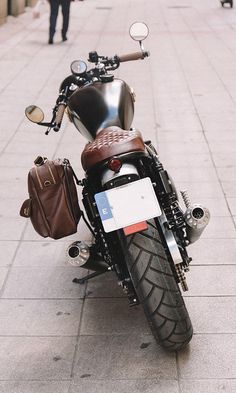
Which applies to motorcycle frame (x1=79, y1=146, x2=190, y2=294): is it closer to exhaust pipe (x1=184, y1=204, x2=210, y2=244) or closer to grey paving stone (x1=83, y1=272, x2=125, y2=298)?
exhaust pipe (x1=184, y1=204, x2=210, y2=244)

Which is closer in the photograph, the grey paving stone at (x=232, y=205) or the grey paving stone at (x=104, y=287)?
the grey paving stone at (x=104, y=287)

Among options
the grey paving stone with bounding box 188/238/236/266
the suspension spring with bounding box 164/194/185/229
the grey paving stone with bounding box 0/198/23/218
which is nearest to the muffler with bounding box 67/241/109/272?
the suspension spring with bounding box 164/194/185/229

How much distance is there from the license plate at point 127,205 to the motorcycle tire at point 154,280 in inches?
4.3

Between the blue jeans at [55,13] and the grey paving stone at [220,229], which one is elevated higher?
the grey paving stone at [220,229]

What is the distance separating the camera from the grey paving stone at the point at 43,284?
11.8 feet

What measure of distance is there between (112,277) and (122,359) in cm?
83

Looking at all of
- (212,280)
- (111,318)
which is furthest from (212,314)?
(111,318)

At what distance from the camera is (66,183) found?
10.3 ft

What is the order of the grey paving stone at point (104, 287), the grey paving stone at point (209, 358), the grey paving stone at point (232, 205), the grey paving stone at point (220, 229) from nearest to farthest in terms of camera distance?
the grey paving stone at point (209, 358)
the grey paving stone at point (104, 287)
the grey paving stone at point (220, 229)
the grey paving stone at point (232, 205)

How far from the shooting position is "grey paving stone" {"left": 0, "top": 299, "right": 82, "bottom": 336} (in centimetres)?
324

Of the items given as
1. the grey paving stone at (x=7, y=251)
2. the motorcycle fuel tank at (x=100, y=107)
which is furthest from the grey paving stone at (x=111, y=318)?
the motorcycle fuel tank at (x=100, y=107)

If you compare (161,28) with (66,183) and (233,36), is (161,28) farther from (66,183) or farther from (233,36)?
(66,183)

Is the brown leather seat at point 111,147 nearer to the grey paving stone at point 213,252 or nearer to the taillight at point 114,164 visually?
the taillight at point 114,164

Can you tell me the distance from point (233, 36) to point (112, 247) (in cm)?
1140
